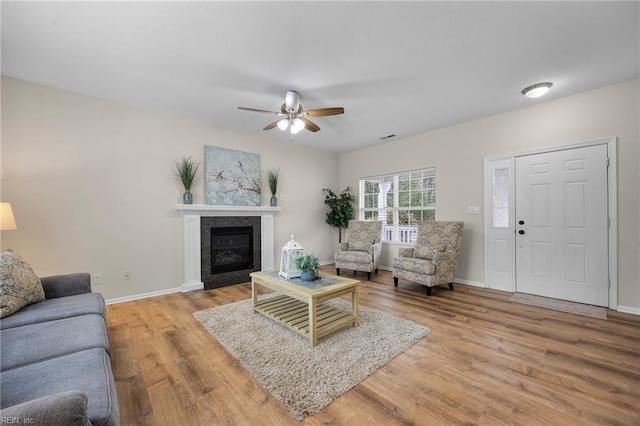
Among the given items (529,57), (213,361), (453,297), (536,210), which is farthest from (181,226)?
(536,210)

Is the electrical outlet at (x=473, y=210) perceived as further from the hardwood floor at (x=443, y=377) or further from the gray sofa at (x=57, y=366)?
the gray sofa at (x=57, y=366)

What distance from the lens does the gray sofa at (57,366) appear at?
2.44 feet

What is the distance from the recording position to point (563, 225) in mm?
3328

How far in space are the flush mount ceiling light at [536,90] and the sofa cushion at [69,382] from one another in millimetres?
4382

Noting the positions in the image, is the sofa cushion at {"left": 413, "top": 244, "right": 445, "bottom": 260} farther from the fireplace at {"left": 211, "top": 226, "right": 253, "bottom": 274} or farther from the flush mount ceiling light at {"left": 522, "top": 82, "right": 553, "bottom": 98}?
the fireplace at {"left": 211, "top": 226, "right": 253, "bottom": 274}

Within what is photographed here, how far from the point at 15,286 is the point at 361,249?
167 inches

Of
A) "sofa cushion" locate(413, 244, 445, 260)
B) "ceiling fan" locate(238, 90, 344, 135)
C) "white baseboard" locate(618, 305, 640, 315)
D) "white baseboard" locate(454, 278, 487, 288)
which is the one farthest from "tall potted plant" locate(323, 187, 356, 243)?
"white baseboard" locate(618, 305, 640, 315)

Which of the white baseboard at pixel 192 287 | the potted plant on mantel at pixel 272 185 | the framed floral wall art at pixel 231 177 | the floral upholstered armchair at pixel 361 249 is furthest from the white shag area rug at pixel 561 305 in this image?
the white baseboard at pixel 192 287

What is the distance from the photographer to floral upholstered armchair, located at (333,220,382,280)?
456cm

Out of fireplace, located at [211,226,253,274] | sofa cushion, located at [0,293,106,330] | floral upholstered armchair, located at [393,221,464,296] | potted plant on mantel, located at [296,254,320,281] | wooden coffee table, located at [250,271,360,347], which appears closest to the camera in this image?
sofa cushion, located at [0,293,106,330]

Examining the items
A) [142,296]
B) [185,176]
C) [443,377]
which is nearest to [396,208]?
[443,377]

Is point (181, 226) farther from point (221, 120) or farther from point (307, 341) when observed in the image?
point (307, 341)

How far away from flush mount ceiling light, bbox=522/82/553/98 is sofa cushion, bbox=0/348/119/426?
4382mm

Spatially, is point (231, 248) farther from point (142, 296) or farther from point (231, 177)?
point (142, 296)
